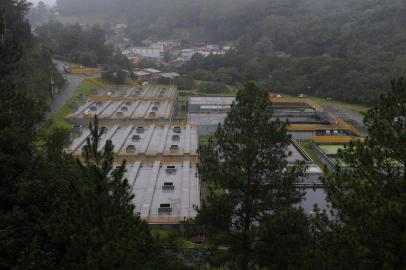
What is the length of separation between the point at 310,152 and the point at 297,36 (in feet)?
156

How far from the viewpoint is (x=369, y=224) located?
712cm

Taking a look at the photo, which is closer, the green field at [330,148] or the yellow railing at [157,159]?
the yellow railing at [157,159]

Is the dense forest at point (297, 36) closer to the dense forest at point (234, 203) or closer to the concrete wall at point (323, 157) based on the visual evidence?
the concrete wall at point (323, 157)

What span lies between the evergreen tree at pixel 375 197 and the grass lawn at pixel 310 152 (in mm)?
16995

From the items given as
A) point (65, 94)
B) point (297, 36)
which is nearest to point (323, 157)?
point (65, 94)

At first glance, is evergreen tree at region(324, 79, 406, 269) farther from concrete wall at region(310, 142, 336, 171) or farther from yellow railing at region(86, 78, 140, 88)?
yellow railing at region(86, 78, 140, 88)

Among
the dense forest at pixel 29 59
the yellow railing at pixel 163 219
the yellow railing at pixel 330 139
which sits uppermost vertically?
the dense forest at pixel 29 59

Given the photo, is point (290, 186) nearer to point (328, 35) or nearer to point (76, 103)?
point (76, 103)

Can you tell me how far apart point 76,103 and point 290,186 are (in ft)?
90.0

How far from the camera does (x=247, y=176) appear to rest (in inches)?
401

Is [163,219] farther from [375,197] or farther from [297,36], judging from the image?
[297,36]

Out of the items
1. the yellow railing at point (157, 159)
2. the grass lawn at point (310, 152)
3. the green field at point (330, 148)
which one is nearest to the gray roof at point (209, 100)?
the grass lawn at point (310, 152)

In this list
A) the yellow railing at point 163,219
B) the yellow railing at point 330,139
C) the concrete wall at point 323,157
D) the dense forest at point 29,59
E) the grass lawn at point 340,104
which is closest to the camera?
the yellow railing at point 163,219

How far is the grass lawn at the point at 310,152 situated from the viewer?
25.5m
